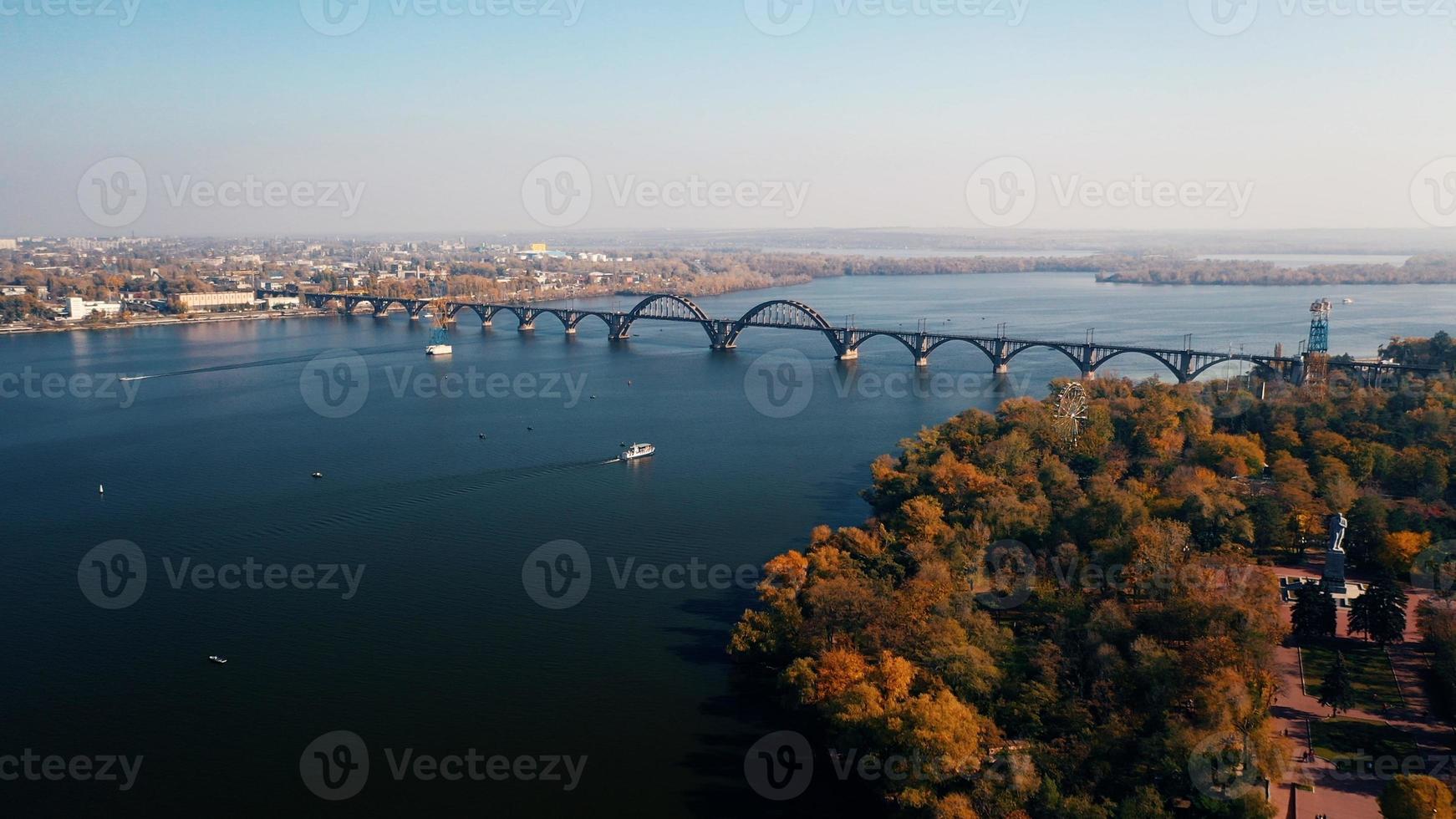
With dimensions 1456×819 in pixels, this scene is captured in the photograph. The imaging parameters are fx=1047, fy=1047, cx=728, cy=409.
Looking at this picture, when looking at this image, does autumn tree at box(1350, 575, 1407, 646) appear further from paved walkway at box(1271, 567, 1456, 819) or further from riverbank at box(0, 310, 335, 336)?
riverbank at box(0, 310, 335, 336)

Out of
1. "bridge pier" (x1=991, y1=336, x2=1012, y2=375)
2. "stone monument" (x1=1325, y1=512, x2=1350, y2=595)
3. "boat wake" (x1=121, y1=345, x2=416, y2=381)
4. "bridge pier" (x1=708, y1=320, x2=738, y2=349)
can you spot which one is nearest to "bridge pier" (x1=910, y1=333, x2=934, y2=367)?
"bridge pier" (x1=991, y1=336, x2=1012, y2=375)

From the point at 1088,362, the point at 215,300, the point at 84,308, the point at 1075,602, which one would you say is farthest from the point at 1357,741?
the point at 215,300

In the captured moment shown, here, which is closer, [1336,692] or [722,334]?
[1336,692]

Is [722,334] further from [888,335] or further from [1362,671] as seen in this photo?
[1362,671]

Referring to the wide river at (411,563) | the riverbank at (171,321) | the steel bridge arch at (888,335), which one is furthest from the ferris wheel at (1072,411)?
the riverbank at (171,321)

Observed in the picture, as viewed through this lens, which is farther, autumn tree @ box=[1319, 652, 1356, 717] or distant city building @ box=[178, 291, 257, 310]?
distant city building @ box=[178, 291, 257, 310]

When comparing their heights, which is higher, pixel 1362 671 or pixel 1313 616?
pixel 1313 616

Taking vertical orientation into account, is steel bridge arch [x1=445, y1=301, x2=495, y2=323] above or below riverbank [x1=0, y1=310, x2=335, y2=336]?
above
